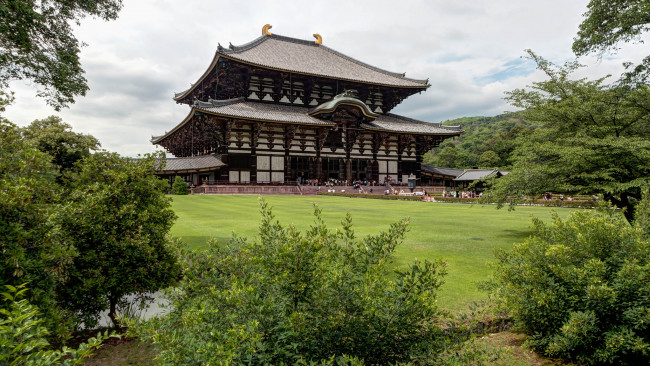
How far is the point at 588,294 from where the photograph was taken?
381 cm

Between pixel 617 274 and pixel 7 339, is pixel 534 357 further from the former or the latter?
pixel 7 339

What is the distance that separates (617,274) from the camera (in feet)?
12.7

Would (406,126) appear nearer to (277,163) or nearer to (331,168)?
(331,168)

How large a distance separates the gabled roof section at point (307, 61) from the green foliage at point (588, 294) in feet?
101

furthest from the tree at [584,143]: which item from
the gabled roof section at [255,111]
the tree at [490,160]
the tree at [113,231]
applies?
the tree at [490,160]

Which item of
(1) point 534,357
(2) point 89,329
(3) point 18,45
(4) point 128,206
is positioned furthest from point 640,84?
(3) point 18,45

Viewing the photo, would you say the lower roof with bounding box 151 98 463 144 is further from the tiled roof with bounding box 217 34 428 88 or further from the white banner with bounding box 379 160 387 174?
the white banner with bounding box 379 160 387 174

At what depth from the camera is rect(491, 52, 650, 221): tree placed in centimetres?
898

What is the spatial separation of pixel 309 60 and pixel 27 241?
39867 mm

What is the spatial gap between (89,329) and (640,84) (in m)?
15.9

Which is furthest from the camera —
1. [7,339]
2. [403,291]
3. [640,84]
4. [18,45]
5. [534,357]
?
[640,84]

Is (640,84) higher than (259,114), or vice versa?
(259,114)

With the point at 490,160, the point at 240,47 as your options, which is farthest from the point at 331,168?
the point at 490,160

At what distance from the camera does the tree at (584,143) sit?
8.98 m
